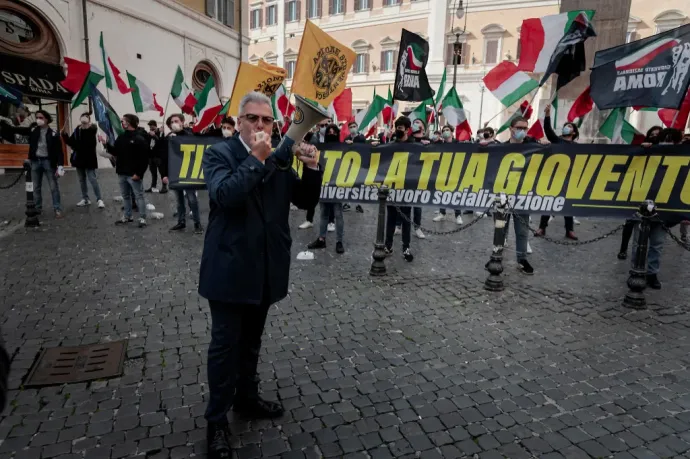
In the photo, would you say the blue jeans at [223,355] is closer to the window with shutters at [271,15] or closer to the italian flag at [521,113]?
the italian flag at [521,113]

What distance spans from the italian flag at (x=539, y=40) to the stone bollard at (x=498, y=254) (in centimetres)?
254

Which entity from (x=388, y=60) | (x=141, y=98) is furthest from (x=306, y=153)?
(x=388, y=60)

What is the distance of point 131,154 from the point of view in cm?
863

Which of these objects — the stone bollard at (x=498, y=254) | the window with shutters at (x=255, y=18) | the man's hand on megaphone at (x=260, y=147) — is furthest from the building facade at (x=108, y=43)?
the window with shutters at (x=255, y=18)

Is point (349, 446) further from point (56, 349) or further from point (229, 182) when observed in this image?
point (56, 349)

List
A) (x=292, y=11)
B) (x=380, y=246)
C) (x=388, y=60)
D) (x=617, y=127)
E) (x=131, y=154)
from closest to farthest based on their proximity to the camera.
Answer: (x=380, y=246), (x=131, y=154), (x=617, y=127), (x=388, y=60), (x=292, y=11)

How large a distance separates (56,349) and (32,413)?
977 mm

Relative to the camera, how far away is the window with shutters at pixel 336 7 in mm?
43656

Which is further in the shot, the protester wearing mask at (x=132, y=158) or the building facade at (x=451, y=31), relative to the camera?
the building facade at (x=451, y=31)

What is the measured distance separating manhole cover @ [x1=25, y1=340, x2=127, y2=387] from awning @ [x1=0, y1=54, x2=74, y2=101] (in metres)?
16.1

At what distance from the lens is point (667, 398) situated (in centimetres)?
349

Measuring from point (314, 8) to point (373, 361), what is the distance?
47.9 m

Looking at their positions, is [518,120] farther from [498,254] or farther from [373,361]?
[373,361]

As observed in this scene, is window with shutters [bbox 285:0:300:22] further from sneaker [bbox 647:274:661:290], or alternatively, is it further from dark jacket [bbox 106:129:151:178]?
sneaker [bbox 647:274:661:290]
